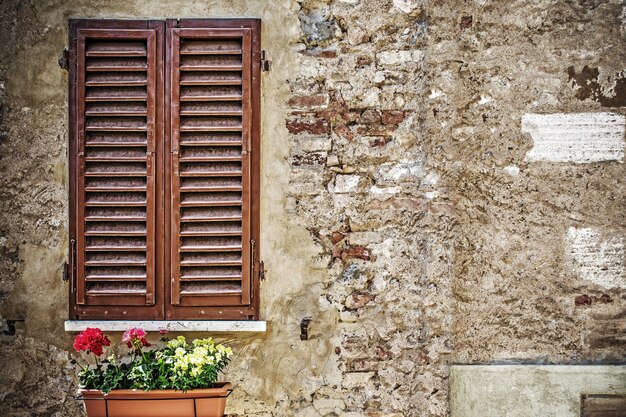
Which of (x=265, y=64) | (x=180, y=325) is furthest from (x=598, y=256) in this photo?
(x=180, y=325)

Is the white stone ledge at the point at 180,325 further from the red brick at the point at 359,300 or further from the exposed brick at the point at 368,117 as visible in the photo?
the exposed brick at the point at 368,117

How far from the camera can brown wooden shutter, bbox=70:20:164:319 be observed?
382 cm

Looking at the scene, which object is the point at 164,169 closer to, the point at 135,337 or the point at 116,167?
the point at 116,167

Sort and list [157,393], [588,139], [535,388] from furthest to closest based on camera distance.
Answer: [588,139] → [535,388] → [157,393]

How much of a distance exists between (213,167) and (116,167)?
0.52 m

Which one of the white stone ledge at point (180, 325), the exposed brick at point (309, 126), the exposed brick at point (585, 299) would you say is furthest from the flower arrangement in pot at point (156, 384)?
the exposed brick at point (585, 299)

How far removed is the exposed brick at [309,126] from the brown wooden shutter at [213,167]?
192 mm

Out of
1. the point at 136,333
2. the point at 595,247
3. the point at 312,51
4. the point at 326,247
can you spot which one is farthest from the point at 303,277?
the point at 595,247

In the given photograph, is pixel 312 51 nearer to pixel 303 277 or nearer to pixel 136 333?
pixel 303 277

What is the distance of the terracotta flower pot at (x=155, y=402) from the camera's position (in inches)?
133

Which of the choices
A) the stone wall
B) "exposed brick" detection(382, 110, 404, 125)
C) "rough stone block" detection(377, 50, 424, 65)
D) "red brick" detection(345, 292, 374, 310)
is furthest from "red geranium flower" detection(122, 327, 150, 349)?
"rough stone block" detection(377, 50, 424, 65)

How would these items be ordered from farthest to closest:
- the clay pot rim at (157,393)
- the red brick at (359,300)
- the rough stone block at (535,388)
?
the red brick at (359,300), the rough stone block at (535,388), the clay pot rim at (157,393)

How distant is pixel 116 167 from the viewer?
152 inches

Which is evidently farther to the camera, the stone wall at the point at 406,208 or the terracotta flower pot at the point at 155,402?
the stone wall at the point at 406,208
